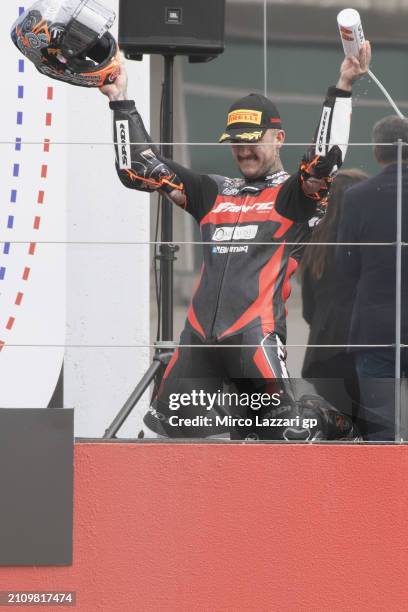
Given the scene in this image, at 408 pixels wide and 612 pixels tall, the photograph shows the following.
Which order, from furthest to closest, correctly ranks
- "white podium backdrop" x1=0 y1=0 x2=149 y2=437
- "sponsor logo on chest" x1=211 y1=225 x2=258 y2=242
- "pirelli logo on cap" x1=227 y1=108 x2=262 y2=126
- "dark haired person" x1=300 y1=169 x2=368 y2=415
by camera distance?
1. "white podium backdrop" x1=0 y1=0 x2=149 y2=437
2. "pirelli logo on cap" x1=227 y1=108 x2=262 y2=126
3. "sponsor logo on chest" x1=211 y1=225 x2=258 y2=242
4. "dark haired person" x1=300 y1=169 x2=368 y2=415

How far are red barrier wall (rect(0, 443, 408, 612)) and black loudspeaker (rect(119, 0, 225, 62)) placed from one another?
1.29 m

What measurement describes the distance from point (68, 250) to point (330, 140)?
6.18ft

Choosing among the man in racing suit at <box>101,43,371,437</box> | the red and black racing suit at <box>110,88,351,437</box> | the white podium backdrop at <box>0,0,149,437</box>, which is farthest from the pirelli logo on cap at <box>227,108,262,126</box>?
the white podium backdrop at <box>0,0,149,437</box>

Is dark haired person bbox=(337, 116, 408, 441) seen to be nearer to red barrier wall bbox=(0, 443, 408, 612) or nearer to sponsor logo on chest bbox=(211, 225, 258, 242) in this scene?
red barrier wall bbox=(0, 443, 408, 612)

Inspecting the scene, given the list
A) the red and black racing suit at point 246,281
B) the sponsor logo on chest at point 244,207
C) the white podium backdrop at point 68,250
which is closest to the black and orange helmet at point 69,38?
the red and black racing suit at point 246,281

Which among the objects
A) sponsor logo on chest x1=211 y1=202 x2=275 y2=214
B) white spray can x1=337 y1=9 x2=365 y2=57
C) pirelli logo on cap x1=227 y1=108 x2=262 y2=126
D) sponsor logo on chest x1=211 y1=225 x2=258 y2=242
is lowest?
sponsor logo on chest x1=211 y1=225 x2=258 y2=242

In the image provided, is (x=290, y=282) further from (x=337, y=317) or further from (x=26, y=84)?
(x=26, y=84)

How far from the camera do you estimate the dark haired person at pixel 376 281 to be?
11.1 ft

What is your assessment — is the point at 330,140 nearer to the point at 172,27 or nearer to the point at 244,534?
the point at 172,27

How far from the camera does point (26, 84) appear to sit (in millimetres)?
5160

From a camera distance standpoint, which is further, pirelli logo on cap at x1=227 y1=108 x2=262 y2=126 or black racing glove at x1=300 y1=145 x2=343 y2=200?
pirelli logo on cap at x1=227 y1=108 x2=262 y2=126

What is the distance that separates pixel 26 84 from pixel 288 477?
2.33 meters

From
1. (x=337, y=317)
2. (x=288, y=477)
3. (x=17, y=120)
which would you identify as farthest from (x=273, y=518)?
(x=17, y=120)

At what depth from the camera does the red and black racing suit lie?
348 cm
